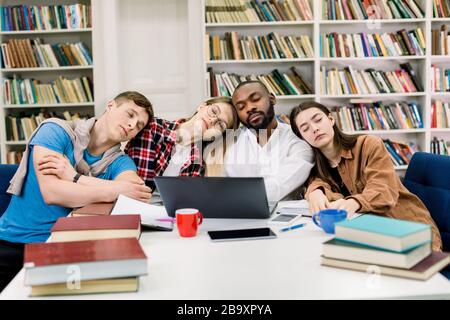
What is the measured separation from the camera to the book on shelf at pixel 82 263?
39.1 inches

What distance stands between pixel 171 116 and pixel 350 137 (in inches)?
123

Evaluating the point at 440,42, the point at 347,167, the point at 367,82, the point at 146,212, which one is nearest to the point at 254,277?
the point at 146,212

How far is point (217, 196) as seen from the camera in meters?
1.60

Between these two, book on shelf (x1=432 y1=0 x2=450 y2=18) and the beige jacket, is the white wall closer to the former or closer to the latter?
book on shelf (x1=432 y1=0 x2=450 y2=18)

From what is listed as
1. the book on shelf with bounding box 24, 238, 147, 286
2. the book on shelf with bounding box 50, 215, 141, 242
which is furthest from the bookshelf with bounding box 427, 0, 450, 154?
Result: the book on shelf with bounding box 24, 238, 147, 286

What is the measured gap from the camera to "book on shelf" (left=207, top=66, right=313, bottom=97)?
15.0ft

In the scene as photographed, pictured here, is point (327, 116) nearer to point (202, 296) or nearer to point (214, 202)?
point (214, 202)

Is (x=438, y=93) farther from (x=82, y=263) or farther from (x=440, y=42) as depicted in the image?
(x=82, y=263)

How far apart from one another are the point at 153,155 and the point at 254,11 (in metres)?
2.68

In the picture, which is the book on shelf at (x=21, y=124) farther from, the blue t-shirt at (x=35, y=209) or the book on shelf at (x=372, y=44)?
the blue t-shirt at (x=35, y=209)

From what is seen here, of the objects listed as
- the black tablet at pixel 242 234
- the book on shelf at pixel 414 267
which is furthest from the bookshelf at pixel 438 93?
the book on shelf at pixel 414 267

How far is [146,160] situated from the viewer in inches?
86.8

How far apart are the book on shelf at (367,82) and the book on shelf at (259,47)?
285 millimetres
